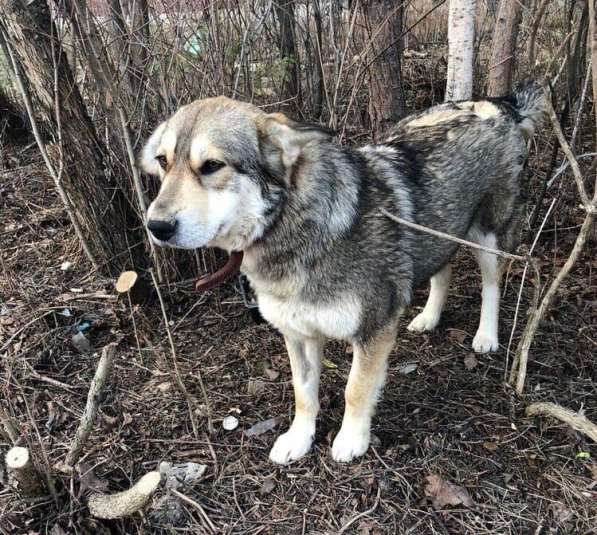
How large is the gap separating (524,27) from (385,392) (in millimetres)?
4862

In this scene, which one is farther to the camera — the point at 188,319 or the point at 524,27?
the point at 524,27

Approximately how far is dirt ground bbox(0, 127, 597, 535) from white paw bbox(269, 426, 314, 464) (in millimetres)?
53

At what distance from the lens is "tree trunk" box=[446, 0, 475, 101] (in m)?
4.53

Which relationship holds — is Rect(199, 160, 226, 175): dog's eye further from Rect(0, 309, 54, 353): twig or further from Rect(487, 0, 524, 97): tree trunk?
Rect(487, 0, 524, 97): tree trunk

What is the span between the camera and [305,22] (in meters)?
4.55

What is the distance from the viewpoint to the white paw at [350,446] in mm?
2906

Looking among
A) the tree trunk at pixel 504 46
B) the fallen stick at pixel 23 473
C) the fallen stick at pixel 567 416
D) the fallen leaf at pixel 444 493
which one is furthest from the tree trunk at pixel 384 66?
the fallen stick at pixel 23 473

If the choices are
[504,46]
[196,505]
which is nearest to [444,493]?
[196,505]

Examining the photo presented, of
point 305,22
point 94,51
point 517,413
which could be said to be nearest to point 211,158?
point 94,51

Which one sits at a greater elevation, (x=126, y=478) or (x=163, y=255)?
(x=163, y=255)

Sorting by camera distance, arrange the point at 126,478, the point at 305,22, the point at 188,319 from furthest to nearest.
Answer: the point at 305,22
the point at 188,319
the point at 126,478

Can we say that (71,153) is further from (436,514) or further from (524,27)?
(524,27)

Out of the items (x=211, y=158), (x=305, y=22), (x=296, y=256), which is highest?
(x=305, y=22)

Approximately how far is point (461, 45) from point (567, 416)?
3169mm
